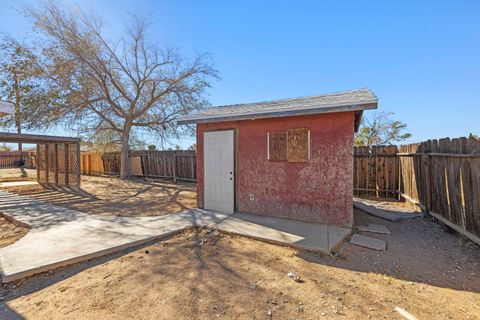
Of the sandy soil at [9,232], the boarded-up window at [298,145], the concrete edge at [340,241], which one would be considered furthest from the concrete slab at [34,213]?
the concrete edge at [340,241]

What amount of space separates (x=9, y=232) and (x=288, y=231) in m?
5.54

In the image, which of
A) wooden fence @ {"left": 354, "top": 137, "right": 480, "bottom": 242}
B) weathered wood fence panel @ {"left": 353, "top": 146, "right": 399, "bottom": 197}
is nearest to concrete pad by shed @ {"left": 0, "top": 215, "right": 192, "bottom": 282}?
wooden fence @ {"left": 354, "top": 137, "right": 480, "bottom": 242}

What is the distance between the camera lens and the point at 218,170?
5.84 m

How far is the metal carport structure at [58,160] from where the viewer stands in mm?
9655

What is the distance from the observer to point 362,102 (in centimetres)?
389

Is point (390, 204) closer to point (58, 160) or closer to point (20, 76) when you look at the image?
point (58, 160)

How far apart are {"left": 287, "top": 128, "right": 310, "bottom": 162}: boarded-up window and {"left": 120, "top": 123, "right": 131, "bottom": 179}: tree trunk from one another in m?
12.2

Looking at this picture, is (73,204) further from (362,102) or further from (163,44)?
(163,44)

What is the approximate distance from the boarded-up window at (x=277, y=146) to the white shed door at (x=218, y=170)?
1018 millimetres

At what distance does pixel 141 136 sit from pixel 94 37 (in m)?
5.96

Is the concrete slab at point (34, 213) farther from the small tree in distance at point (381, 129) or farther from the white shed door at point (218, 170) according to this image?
the small tree in distance at point (381, 129)

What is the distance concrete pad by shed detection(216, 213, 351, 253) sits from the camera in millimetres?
3676

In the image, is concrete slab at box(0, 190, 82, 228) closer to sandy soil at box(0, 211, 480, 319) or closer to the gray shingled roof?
sandy soil at box(0, 211, 480, 319)

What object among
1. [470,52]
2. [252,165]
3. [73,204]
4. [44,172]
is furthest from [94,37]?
[470,52]
